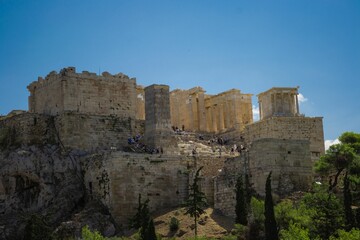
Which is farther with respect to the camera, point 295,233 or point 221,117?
point 221,117

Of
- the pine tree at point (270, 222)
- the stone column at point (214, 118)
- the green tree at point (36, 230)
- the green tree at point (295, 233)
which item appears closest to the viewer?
the green tree at point (295, 233)

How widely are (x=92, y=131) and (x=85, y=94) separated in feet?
8.79

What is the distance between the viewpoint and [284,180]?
148ft

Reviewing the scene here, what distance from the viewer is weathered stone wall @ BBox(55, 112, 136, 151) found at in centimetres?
5262

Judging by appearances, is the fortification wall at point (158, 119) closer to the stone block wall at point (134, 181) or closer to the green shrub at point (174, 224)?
the stone block wall at point (134, 181)

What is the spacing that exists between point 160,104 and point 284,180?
11217 mm

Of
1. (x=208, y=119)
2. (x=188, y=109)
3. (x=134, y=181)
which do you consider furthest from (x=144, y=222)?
(x=208, y=119)

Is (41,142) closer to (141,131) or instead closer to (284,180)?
(141,131)

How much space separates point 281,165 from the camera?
45.6 meters

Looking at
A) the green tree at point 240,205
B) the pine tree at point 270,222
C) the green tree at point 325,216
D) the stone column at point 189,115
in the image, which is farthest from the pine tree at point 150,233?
the stone column at point 189,115

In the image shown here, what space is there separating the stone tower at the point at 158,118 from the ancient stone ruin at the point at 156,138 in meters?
0.06

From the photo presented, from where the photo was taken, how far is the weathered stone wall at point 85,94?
54.0 meters

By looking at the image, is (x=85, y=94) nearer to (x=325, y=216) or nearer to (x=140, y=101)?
(x=140, y=101)

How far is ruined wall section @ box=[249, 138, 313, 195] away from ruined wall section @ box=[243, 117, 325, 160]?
39.2 ft
